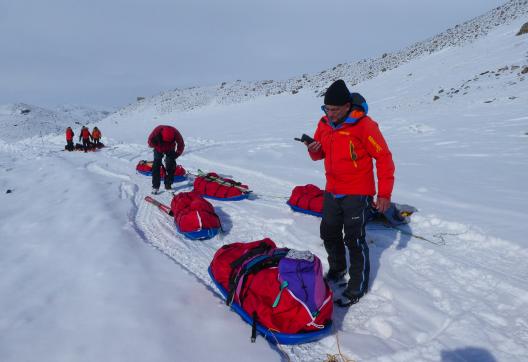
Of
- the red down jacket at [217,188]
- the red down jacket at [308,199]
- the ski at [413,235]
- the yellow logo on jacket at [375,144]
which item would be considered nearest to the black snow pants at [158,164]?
the red down jacket at [217,188]

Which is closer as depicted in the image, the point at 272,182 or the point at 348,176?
the point at 348,176

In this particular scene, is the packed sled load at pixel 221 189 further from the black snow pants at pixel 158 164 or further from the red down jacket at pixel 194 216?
the red down jacket at pixel 194 216

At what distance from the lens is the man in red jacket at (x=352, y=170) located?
3205 mm

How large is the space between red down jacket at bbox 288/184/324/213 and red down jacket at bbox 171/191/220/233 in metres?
1.45

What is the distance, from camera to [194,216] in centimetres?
521

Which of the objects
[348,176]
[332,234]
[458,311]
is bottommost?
[458,311]

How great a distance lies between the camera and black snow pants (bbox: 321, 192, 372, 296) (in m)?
3.41

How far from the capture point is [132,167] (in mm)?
11734

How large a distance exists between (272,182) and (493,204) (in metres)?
4.52

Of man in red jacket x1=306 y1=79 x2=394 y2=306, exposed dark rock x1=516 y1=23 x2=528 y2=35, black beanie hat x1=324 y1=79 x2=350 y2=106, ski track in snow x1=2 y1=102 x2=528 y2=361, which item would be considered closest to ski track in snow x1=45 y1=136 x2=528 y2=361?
ski track in snow x1=2 y1=102 x2=528 y2=361

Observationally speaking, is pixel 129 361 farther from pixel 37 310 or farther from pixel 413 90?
pixel 413 90

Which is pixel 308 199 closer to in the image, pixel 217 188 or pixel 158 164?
pixel 217 188

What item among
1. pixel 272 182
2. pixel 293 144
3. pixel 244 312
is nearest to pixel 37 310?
pixel 244 312

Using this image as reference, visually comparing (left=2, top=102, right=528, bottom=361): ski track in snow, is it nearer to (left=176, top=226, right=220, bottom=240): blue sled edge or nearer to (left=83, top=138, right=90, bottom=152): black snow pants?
(left=176, top=226, right=220, bottom=240): blue sled edge
